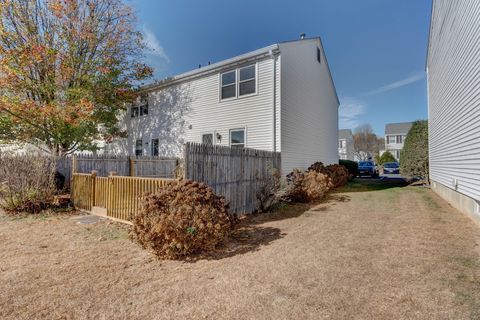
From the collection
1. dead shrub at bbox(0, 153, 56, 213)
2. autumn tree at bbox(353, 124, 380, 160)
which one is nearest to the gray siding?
dead shrub at bbox(0, 153, 56, 213)

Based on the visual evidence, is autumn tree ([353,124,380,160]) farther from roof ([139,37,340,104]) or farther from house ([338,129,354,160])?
roof ([139,37,340,104])

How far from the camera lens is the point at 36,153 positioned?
357 inches

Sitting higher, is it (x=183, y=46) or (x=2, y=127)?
(x=183, y=46)

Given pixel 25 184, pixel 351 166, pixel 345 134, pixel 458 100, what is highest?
pixel 345 134

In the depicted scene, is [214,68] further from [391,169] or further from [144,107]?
[391,169]

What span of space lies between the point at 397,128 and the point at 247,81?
48.2m

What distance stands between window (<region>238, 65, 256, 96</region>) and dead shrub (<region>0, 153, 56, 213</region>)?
317 inches

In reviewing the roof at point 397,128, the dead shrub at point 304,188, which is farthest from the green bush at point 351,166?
the roof at point 397,128

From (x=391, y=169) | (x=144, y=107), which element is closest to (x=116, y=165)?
(x=144, y=107)

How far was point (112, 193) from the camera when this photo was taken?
7316 millimetres

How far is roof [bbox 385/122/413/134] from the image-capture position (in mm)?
47947

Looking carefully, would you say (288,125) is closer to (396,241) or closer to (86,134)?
(396,241)

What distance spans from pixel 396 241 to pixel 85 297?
5.37 metres

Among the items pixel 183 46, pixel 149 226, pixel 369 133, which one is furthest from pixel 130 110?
pixel 369 133
